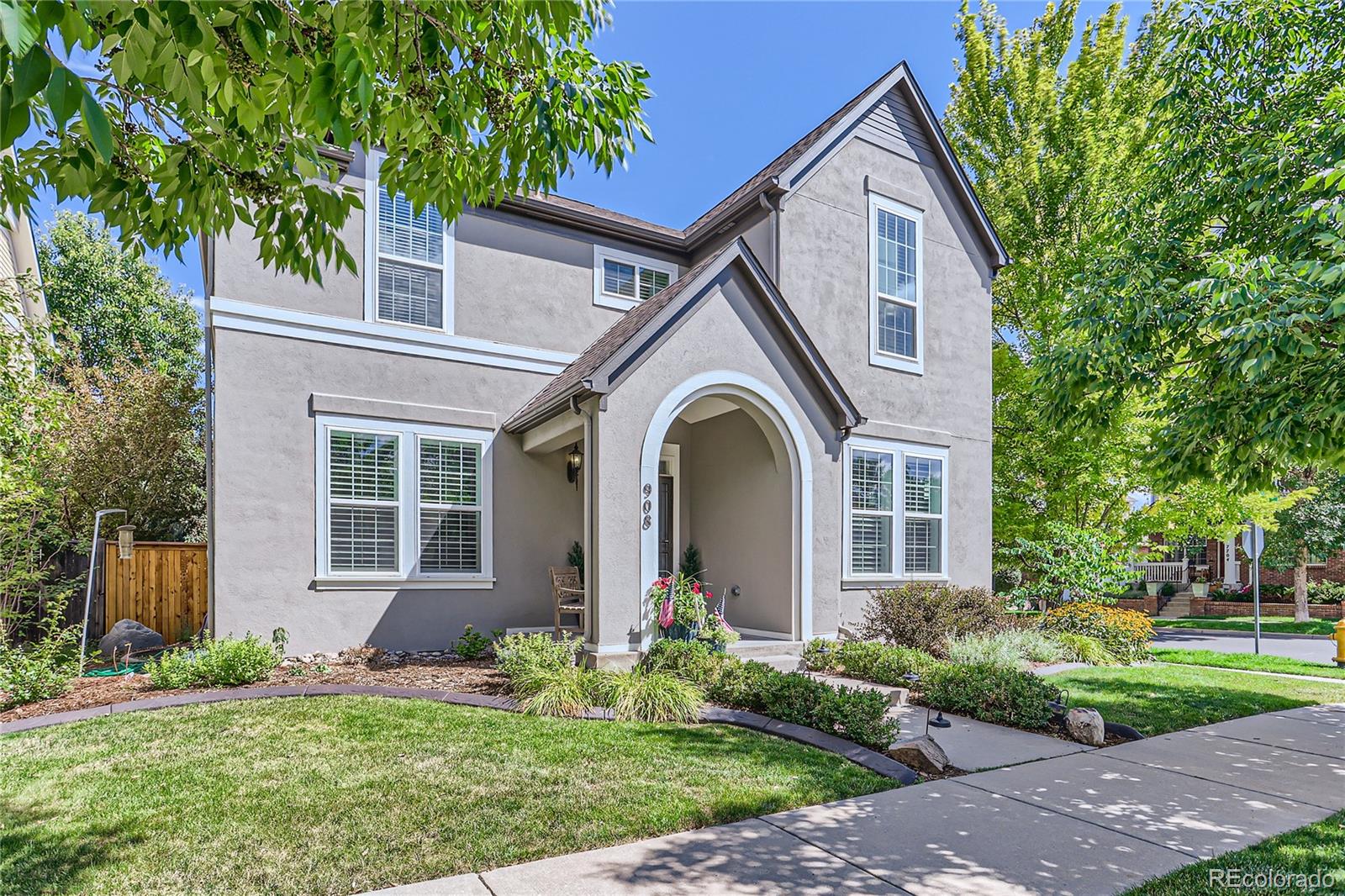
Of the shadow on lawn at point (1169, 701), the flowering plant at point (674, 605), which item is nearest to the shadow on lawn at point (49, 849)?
the flowering plant at point (674, 605)

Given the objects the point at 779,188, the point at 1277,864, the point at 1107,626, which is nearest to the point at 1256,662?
the point at 1107,626

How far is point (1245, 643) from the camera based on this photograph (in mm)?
18719

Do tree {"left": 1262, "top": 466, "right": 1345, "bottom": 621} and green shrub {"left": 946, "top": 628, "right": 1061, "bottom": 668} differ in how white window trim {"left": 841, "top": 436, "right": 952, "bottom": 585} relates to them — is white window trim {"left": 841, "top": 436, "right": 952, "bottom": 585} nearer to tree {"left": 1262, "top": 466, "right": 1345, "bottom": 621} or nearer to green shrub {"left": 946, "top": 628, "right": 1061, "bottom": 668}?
green shrub {"left": 946, "top": 628, "right": 1061, "bottom": 668}

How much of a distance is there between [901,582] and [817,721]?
665 cm

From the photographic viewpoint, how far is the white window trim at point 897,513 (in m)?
12.5

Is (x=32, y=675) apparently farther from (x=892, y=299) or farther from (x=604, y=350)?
(x=892, y=299)

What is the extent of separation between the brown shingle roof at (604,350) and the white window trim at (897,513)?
385cm

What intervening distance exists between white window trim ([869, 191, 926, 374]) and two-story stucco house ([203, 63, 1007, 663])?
0.05m

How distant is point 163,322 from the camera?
24219mm

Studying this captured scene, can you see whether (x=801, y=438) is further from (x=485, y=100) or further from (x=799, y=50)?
(x=485, y=100)

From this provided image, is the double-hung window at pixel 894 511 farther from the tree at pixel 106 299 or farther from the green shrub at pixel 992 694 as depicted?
the tree at pixel 106 299

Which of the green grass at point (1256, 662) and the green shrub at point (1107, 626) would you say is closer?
the green grass at point (1256, 662)

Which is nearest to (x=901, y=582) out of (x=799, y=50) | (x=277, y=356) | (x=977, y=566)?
(x=977, y=566)

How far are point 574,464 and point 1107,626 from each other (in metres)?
9.39
